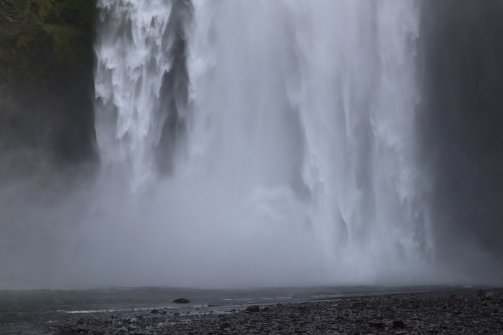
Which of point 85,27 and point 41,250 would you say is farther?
point 85,27

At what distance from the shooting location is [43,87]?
3831cm

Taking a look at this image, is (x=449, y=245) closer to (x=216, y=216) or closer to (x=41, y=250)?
(x=216, y=216)

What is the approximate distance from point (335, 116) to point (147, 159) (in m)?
11.1

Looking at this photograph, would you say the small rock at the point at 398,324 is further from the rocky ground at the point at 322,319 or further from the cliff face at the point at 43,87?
the cliff face at the point at 43,87

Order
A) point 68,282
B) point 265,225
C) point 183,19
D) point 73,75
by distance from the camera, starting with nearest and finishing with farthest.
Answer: point 68,282 → point 265,225 → point 183,19 → point 73,75

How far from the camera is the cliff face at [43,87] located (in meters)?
37.1

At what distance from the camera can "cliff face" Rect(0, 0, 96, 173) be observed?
122ft

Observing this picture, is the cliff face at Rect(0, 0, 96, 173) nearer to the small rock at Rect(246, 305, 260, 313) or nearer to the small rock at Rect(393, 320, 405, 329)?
the small rock at Rect(246, 305, 260, 313)

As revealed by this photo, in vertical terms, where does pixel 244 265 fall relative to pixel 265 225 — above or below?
below

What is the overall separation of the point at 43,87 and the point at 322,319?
28.1 m

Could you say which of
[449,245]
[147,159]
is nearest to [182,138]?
[147,159]

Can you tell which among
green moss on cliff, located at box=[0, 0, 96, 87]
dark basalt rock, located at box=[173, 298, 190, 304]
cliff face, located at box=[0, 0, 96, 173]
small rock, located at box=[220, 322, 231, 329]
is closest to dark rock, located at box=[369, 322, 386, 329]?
small rock, located at box=[220, 322, 231, 329]

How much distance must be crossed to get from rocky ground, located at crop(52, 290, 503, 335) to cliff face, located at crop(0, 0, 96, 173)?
69.4 ft

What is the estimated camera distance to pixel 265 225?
32.6 metres
